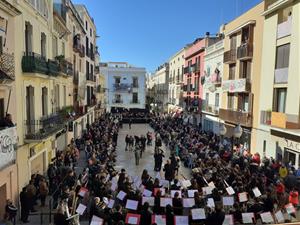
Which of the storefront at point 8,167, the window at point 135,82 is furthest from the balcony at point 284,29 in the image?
the window at point 135,82

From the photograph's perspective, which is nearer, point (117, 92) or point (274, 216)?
point (274, 216)

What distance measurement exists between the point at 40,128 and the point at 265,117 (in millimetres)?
14762

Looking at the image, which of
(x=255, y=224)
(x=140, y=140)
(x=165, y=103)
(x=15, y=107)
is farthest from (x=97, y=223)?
(x=165, y=103)

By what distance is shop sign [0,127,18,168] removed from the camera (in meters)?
10.5

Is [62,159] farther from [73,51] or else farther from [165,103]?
[165,103]

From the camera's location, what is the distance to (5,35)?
37.7 feet

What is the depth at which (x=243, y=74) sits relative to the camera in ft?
84.6

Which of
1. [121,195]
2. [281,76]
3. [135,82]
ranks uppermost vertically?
[135,82]

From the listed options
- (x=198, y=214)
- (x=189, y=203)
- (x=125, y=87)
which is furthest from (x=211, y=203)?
(x=125, y=87)

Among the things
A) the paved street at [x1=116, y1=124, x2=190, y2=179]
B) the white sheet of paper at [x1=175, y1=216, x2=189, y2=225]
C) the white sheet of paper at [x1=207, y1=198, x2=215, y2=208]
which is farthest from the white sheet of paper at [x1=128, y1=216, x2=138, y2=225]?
the paved street at [x1=116, y1=124, x2=190, y2=179]

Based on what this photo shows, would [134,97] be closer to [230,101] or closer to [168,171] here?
[230,101]

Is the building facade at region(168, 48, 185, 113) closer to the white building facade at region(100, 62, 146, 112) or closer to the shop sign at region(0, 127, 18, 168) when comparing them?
the white building facade at region(100, 62, 146, 112)

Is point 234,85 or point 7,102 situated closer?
point 7,102

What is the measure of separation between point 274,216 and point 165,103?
2395 inches
